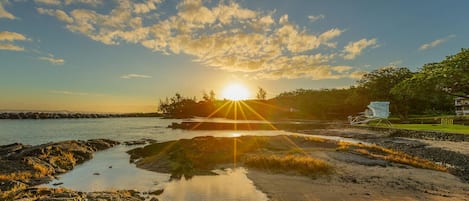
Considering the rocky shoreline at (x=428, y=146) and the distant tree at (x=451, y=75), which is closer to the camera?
the rocky shoreline at (x=428, y=146)

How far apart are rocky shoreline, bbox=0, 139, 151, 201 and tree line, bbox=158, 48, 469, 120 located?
3195 cm

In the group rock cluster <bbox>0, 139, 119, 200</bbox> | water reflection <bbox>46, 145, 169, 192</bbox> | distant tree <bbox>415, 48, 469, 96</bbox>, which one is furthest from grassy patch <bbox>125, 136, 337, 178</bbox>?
distant tree <bbox>415, 48, 469, 96</bbox>

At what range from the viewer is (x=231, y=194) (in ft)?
39.1

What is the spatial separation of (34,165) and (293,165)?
1536cm

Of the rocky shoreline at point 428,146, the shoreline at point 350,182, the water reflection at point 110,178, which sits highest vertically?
the rocky shoreline at point 428,146

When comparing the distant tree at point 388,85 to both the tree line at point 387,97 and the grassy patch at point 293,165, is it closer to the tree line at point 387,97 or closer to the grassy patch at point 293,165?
the tree line at point 387,97

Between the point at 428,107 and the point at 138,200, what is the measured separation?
94.3 metres

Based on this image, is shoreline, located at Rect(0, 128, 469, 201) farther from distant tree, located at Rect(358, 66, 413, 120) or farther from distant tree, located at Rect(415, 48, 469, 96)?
distant tree, located at Rect(358, 66, 413, 120)

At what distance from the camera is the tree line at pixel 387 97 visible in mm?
29047

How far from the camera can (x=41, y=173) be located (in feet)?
50.0

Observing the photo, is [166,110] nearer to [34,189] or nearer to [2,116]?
[2,116]

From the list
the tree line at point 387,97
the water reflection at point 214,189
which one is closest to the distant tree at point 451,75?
the tree line at point 387,97

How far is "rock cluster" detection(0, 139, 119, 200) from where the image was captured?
11258 mm

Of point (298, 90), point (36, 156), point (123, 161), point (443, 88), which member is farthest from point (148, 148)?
point (298, 90)
